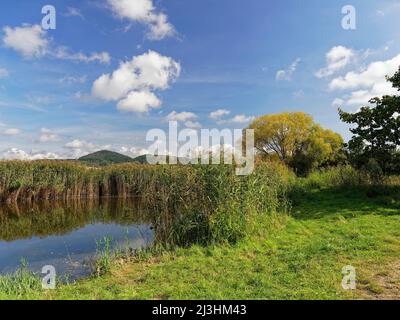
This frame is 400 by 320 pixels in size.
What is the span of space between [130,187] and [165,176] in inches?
657

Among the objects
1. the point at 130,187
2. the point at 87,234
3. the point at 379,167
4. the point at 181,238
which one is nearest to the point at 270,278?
the point at 181,238

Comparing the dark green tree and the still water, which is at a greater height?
the dark green tree

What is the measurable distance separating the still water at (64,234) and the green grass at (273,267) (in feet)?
6.03

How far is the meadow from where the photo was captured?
4.34 meters

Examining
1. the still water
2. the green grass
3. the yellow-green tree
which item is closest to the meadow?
the green grass

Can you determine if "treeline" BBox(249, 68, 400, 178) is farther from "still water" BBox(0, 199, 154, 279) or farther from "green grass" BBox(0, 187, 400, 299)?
"still water" BBox(0, 199, 154, 279)

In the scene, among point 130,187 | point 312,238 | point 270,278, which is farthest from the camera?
point 130,187

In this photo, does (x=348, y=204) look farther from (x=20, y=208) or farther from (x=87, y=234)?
(x=20, y=208)

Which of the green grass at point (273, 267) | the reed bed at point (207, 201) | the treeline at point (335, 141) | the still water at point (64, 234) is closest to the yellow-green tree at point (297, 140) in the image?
the treeline at point (335, 141)

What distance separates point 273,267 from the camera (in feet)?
16.9

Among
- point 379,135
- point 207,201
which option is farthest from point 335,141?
point 207,201

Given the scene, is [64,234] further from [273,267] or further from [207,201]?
[273,267]

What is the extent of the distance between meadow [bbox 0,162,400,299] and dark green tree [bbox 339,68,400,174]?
1.05 meters

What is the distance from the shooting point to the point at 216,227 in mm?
6875
